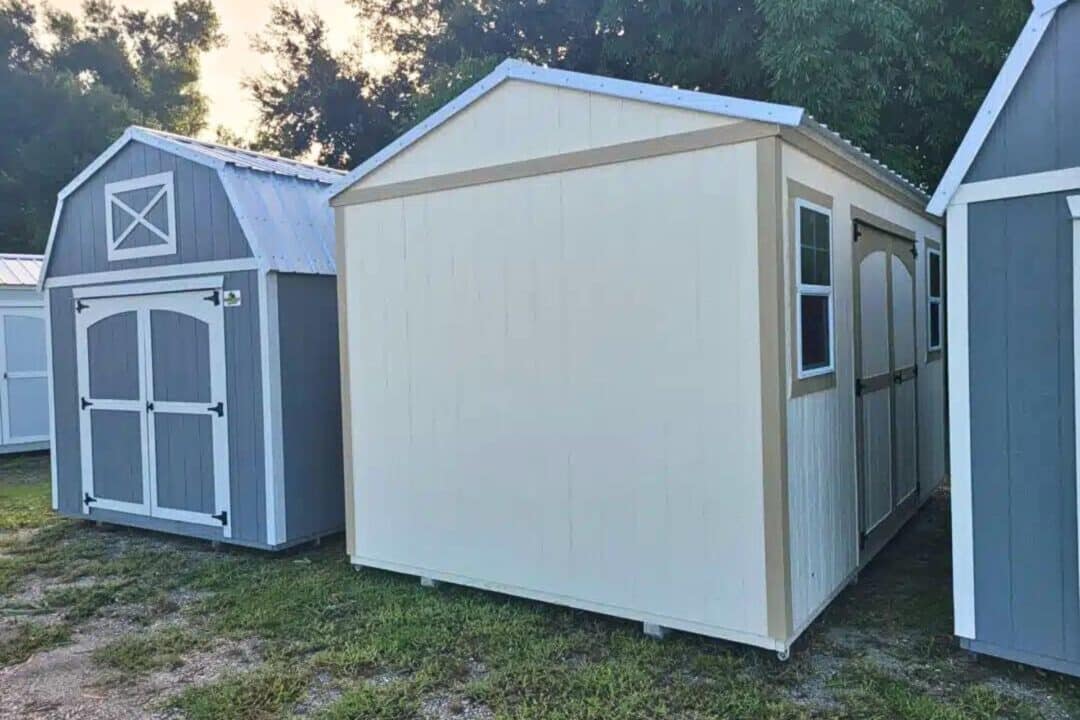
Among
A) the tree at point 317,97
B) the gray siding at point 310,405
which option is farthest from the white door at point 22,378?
the gray siding at point 310,405

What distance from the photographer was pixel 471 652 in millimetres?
3529

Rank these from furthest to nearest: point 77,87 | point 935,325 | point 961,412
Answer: point 77,87, point 935,325, point 961,412

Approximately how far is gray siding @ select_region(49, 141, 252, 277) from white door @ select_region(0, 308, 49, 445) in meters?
4.68

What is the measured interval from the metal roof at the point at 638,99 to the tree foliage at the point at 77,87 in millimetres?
15468

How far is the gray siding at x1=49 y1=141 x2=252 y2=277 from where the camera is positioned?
16.8 ft

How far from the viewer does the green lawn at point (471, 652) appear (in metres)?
3.02

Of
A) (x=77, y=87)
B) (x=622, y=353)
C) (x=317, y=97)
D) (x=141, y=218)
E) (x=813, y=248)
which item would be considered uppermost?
(x=77, y=87)

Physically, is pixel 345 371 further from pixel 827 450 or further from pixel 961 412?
pixel 961 412

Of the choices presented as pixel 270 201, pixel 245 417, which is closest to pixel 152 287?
pixel 270 201

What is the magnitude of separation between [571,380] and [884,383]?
2.05m

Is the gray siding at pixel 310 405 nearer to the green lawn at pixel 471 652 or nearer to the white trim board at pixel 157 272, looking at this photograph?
the white trim board at pixel 157 272

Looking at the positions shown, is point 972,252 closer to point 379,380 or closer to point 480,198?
point 480,198

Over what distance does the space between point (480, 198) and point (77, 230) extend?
3564 millimetres

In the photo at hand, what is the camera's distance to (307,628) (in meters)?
3.87
